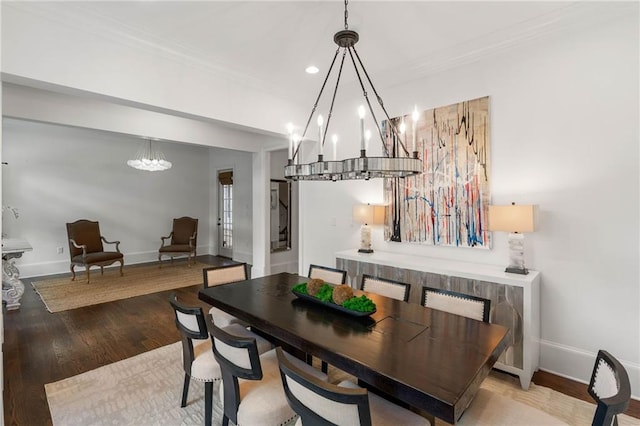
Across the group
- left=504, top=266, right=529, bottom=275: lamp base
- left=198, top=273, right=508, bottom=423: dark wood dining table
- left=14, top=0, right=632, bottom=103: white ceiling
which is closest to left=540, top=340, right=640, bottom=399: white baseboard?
left=504, top=266, right=529, bottom=275: lamp base

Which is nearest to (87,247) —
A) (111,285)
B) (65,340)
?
(111,285)

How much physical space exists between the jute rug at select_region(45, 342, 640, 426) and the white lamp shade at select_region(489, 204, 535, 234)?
127cm

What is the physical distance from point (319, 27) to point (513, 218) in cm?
231

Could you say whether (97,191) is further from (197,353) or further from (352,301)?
(352,301)

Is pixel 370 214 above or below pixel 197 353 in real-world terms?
above

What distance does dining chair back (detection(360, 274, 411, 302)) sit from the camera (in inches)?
101

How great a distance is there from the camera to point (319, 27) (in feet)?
8.84

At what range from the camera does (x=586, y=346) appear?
2.59 metres

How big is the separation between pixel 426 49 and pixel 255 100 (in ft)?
6.73

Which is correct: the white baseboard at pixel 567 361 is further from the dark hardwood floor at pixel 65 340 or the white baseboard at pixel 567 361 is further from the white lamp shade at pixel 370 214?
the dark hardwood floor at pixel 65 340

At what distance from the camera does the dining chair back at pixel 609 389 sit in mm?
1108

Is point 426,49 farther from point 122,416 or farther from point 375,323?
point 122,416

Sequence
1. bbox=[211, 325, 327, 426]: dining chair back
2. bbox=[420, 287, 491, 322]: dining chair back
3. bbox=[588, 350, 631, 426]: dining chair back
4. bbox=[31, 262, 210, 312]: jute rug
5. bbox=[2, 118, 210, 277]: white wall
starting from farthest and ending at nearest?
bbox=[2, 118, 210, 277]: white wall < bbox=[31, 262, 210, 312]: jute rug < bbox=[420, 287, 491, 322]: dining chair back < bbox=[211, 325, 327, 426]: dining chair back < bbox=[588, 350, 631, 426]: dining chair back

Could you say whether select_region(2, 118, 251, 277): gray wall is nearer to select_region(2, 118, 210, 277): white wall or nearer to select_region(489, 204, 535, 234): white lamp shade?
select_region(2, 118, 210, 277): white wall
